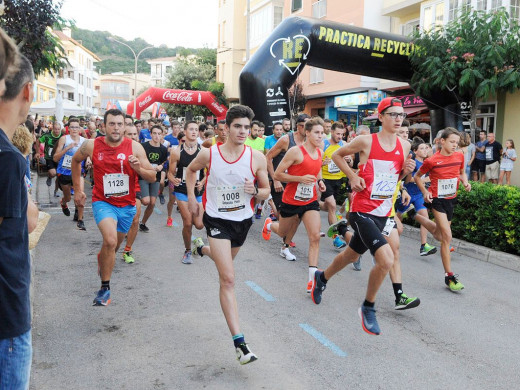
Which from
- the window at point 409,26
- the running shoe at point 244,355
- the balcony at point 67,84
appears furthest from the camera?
the balcony at point 67,84

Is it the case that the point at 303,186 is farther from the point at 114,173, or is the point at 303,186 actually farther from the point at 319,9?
the point at 319,9

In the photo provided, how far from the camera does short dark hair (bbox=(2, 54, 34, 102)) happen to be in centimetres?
184

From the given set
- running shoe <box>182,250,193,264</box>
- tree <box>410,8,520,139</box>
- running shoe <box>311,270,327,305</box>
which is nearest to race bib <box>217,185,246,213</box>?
running shoe <box>311,270,327,305</box>

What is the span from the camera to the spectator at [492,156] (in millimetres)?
15477

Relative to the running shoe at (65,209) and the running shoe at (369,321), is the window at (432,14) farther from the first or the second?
the running shoe at (369,321)

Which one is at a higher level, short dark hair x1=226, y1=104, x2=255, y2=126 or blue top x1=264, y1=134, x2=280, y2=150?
short dark hair x1=226, y1=104, x2=255, y2=126

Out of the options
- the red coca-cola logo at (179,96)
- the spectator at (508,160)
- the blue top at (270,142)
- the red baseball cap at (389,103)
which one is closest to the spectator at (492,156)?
the spectator at (508,160)

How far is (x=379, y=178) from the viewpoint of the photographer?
496cm

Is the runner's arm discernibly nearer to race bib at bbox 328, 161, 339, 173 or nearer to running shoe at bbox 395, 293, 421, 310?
running shoe at bbox 395, 293, 421, 310

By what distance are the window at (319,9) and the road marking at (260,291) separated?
23347 mm

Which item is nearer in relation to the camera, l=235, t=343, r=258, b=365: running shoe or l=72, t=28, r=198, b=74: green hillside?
l=235, t=343, r=258, b=365: running shoe

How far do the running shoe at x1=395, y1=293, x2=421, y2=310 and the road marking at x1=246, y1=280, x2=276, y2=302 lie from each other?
132 cm

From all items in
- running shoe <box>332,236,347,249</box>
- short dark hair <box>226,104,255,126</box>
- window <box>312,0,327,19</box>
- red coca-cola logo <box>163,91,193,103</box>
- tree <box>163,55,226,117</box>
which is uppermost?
window <box>312,0,327,19</box>

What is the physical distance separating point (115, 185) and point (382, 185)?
2.84m
